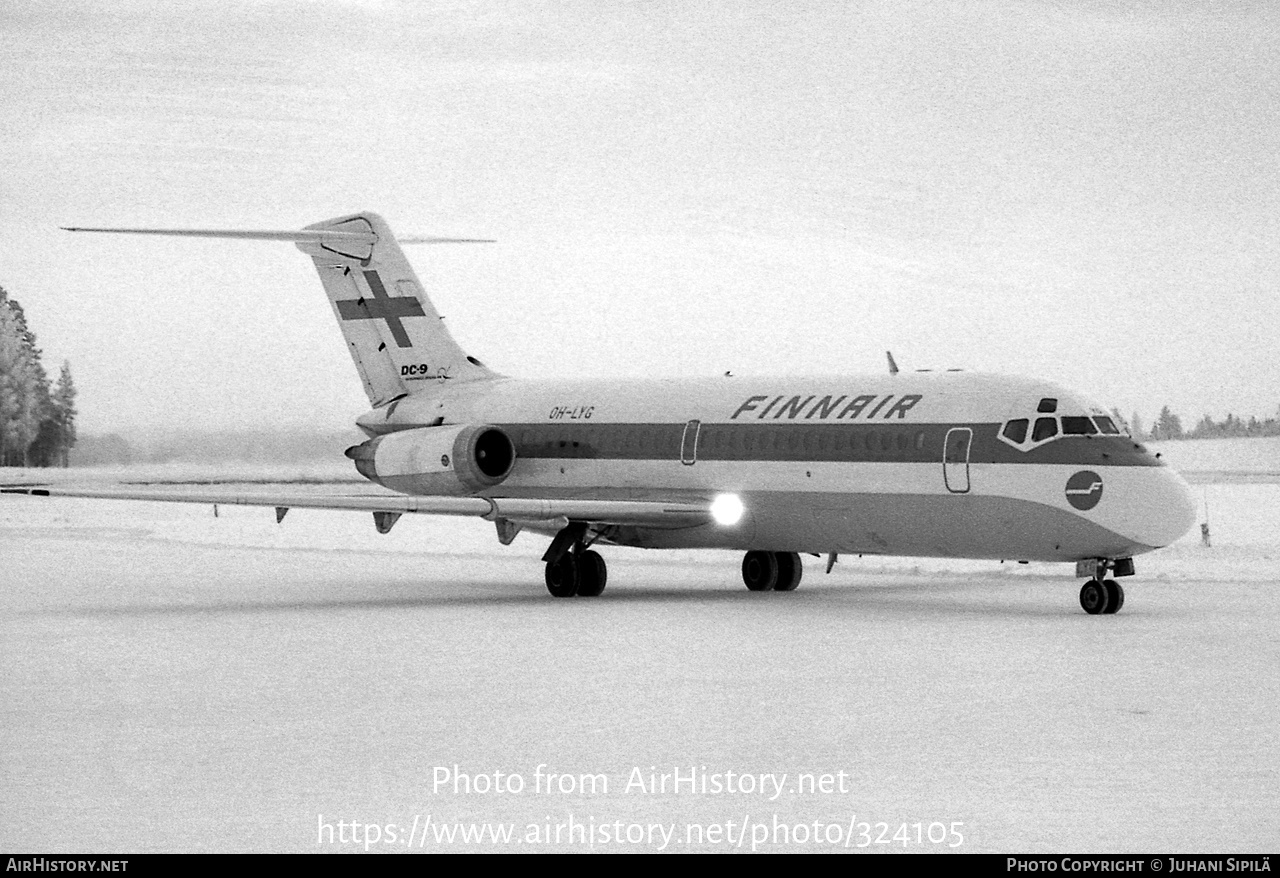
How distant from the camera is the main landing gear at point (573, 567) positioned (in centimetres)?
2442

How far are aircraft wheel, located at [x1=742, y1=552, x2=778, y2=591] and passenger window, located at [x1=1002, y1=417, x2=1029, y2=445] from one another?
5.01 metres

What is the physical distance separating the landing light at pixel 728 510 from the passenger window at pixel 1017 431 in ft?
13.6

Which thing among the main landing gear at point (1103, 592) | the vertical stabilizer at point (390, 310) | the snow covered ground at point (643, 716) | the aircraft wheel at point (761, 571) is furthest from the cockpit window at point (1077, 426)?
the vertical stabilizer at point (390, 310)

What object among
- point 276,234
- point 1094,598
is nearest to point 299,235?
point 276,234

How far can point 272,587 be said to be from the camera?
2608cm

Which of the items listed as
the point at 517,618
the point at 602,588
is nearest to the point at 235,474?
the point at 602,588

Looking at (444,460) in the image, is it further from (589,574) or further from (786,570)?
(786,570)

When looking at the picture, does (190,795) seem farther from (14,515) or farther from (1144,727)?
(14,515)

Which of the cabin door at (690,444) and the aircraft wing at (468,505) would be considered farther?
the cabin door at (690,444)

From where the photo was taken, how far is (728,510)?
79.8 ft

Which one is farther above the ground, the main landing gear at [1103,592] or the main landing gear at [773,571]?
the main landing gear at [773,571]

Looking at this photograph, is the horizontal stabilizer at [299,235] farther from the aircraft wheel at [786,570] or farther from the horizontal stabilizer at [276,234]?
the aircraft wheel at [786,570]

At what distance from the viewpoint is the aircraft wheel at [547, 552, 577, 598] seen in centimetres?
2439

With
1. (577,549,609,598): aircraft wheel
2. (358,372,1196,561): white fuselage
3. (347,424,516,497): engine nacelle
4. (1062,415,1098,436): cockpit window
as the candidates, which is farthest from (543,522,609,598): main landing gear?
(1062,415,1098,436): cockpit window
